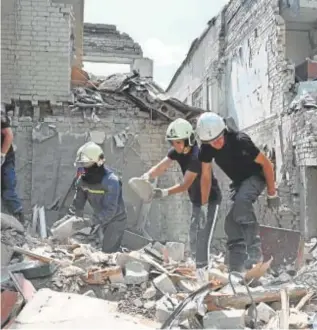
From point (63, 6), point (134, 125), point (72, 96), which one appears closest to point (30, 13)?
point (63, 6)

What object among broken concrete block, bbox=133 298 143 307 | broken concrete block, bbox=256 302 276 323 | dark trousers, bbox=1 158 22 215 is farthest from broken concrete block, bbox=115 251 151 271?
dark trousers, bbox=1 158 22 215

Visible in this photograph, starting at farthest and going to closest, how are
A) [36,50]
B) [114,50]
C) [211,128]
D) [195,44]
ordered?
[195,44]
[114,50]
[36,50]
[211,128]

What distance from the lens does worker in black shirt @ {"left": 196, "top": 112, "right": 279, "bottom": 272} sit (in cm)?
411

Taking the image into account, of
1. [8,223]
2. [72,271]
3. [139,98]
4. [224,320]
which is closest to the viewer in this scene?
[224,320]

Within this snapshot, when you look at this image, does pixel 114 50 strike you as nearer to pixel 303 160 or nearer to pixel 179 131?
pixel 303 160

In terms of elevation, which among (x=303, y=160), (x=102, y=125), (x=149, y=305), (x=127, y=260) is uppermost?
(x=102, y=125)

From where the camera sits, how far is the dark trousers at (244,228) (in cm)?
411

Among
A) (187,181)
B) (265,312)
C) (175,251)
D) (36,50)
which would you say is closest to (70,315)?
(265,312)

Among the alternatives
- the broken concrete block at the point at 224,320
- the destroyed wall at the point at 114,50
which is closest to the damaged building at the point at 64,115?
the broken concrete block at the point at 224,320

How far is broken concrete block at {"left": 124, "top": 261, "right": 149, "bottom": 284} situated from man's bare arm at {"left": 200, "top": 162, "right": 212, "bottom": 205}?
95cm

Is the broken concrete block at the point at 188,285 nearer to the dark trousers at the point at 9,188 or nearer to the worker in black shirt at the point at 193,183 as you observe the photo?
the worker in black shirt at the point at 193,183

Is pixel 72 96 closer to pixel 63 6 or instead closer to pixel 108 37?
pixel 63 6

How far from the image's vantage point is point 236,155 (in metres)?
4.15

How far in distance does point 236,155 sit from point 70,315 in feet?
6.47
